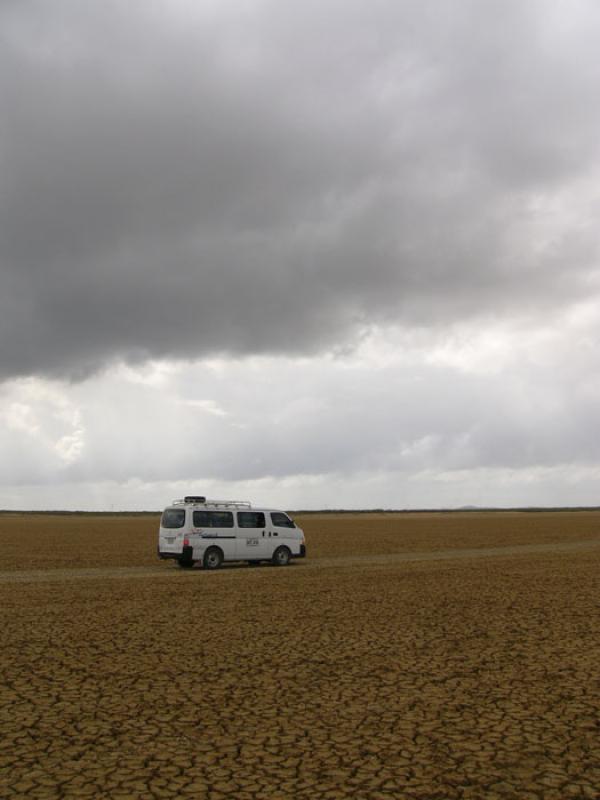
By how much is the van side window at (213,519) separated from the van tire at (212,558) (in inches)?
35.5

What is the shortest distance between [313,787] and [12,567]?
84.8 feet

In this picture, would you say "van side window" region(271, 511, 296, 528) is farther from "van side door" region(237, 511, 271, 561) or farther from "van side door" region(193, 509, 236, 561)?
"van side door" region(193, 509, 236, 561)

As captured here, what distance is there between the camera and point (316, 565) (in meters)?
30.3

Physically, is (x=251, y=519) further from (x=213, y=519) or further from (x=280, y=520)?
(x=213, y=519)

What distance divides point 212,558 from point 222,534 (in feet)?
3.15

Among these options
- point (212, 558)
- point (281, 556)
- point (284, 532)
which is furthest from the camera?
point (284, 532)

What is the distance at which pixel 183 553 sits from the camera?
27.6m

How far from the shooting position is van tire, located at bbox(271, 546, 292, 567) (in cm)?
3028

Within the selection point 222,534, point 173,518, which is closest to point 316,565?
point 222,534

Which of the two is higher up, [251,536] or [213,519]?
[213,519]

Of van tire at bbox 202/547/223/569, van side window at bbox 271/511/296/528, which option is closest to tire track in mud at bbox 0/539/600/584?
van tire at bbox 202/547/223/569

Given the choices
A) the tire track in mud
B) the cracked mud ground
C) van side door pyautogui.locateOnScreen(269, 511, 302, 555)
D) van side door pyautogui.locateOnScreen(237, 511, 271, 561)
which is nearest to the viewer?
the cracked mud ground

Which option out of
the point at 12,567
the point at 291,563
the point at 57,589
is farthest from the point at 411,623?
the point at 12,567

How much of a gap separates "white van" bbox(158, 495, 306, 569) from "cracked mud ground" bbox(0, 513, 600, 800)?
726 centimetres
